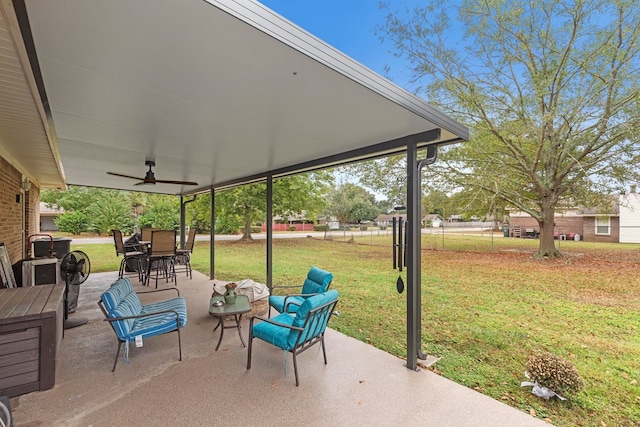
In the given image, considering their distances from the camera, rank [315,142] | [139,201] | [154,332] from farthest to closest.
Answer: [139,201] < [315,142] < [154,332]

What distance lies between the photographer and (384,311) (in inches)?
199

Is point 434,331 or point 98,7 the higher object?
point 98,7

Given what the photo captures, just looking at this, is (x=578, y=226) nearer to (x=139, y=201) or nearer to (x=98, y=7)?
(x=98, y=7)

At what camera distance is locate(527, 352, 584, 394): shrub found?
8.13 feet

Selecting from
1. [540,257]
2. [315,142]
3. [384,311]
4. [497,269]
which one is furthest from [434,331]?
[540,257]

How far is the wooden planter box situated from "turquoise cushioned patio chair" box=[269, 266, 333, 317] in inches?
85.4

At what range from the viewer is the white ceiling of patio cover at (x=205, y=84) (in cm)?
144

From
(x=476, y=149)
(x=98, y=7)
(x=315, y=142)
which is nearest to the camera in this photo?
(x=98, y=7)

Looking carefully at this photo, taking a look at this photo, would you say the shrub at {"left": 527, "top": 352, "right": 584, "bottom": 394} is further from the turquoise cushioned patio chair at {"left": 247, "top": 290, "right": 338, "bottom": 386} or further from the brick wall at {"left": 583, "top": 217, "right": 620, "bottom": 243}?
the brick wall at {"left": 583, "top": 217, "right": 620, "bottom": 243}

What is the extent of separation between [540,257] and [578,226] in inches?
500

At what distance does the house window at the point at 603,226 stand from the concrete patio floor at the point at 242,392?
21571mm

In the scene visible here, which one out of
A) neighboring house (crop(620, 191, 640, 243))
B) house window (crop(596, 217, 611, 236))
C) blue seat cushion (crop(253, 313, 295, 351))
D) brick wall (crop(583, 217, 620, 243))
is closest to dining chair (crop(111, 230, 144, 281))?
blue seat cushion (crop(253, 313, 295, 351))

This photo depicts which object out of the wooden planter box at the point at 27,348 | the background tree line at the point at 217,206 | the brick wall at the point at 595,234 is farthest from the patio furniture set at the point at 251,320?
the brick wall at the point at 595,234

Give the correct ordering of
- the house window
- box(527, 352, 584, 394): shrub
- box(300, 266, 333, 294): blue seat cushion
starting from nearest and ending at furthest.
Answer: box(527, 352, 584, 394): shrub → box(300, 266, 333, 294): blue seat cushion → the house window
